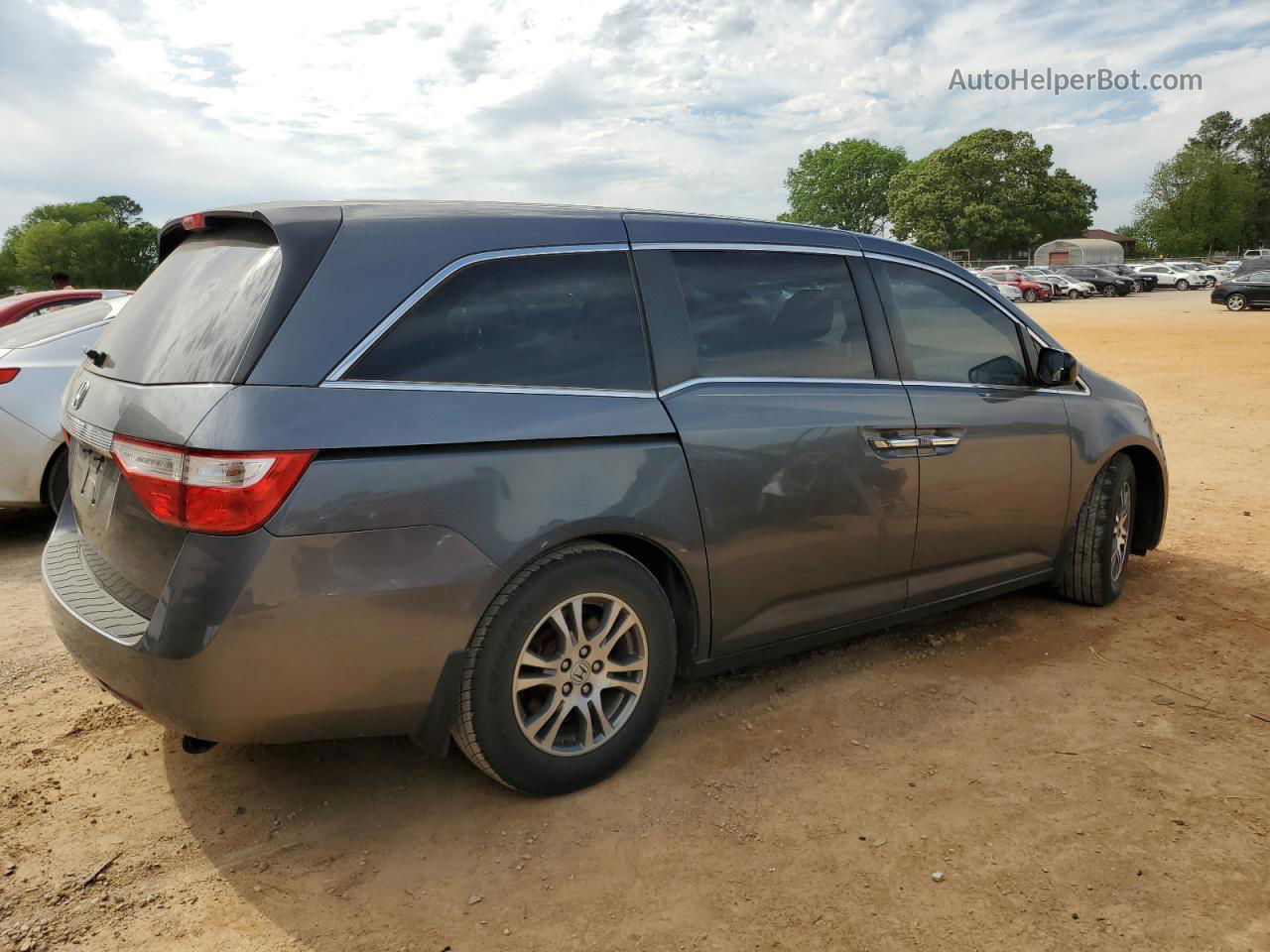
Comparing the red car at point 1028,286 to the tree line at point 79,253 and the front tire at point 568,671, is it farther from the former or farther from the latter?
the tree line at point 79,253

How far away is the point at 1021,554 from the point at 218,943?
342 centimetres

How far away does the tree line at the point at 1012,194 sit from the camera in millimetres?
78375

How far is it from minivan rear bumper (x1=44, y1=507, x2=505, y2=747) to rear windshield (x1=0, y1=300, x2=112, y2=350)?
425 cm

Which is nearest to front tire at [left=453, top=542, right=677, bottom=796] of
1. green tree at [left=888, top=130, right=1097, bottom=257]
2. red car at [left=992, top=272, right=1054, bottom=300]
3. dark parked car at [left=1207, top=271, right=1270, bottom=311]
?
dark parked car at [left=1207, top=271, right=1270, bottom=311]

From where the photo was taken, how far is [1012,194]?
258 ft

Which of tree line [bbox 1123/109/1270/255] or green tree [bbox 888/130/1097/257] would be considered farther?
tree line [bbox 1123/109/1270/255]

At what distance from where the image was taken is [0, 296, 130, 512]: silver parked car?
19.2 ft

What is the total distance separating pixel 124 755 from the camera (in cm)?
336

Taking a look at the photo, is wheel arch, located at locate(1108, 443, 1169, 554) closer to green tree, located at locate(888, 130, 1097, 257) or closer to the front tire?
the front tire

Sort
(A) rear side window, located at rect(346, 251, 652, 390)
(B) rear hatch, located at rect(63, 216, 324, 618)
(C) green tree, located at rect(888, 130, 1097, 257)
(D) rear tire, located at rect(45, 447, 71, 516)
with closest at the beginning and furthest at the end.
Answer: (B) rear hatch, located at rect(63, 216, 324, 618), (A) rear side window, located at rect(346, 251, 652, 390), (D) rear tire, located at rect(45, 447, 71, 516), (C) green tree, located at rect(888, 130, 1097, 257)

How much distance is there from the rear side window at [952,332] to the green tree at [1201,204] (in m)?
102

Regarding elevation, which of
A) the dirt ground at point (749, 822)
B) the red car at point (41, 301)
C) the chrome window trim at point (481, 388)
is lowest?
the dirt ground at point (749, 822)

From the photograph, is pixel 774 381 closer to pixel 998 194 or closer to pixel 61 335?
pixel 61 335

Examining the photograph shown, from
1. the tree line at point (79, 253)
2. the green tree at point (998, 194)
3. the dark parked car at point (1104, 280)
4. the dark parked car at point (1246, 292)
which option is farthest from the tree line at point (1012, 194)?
the tree line at point (79, 253)
